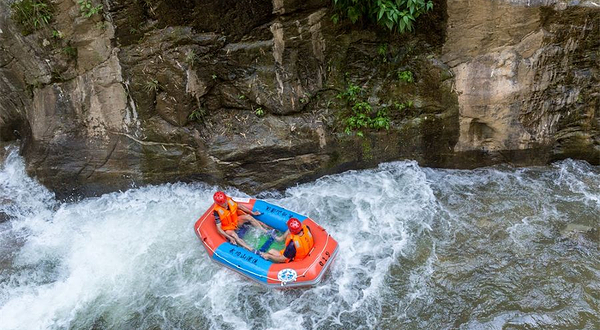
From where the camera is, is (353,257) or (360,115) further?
(360,115)

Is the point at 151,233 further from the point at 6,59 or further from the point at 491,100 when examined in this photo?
the point at 491,100

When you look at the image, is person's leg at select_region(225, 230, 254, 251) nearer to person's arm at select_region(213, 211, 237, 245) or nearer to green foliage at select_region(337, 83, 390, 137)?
person's arm at select_region(213, 211, 237, 245)

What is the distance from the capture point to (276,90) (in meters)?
6.38

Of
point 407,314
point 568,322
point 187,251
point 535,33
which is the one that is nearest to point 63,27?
point 187,251

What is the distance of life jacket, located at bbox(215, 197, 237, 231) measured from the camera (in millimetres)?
5762

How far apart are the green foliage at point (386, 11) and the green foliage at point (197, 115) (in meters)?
2.42

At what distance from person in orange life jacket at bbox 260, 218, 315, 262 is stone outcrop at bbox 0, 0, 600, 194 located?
5.40ft

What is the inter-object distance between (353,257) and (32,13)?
551 cm

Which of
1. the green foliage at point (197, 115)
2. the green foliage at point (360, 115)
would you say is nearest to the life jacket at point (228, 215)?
the green foliage at point (197, 115)

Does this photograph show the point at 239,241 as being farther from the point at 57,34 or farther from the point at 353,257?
the point at 57,34

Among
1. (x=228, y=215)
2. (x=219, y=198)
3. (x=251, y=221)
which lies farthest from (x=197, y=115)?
(x=251, y=221)

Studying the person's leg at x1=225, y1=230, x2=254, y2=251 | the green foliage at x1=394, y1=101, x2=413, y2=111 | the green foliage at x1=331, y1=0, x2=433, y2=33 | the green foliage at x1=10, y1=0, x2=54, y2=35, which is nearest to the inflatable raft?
the person's leg at x1=225, y1=230, x2=254, y2=251

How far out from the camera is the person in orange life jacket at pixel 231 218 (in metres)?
5.72

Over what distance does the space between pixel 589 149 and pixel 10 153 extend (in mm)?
9439
